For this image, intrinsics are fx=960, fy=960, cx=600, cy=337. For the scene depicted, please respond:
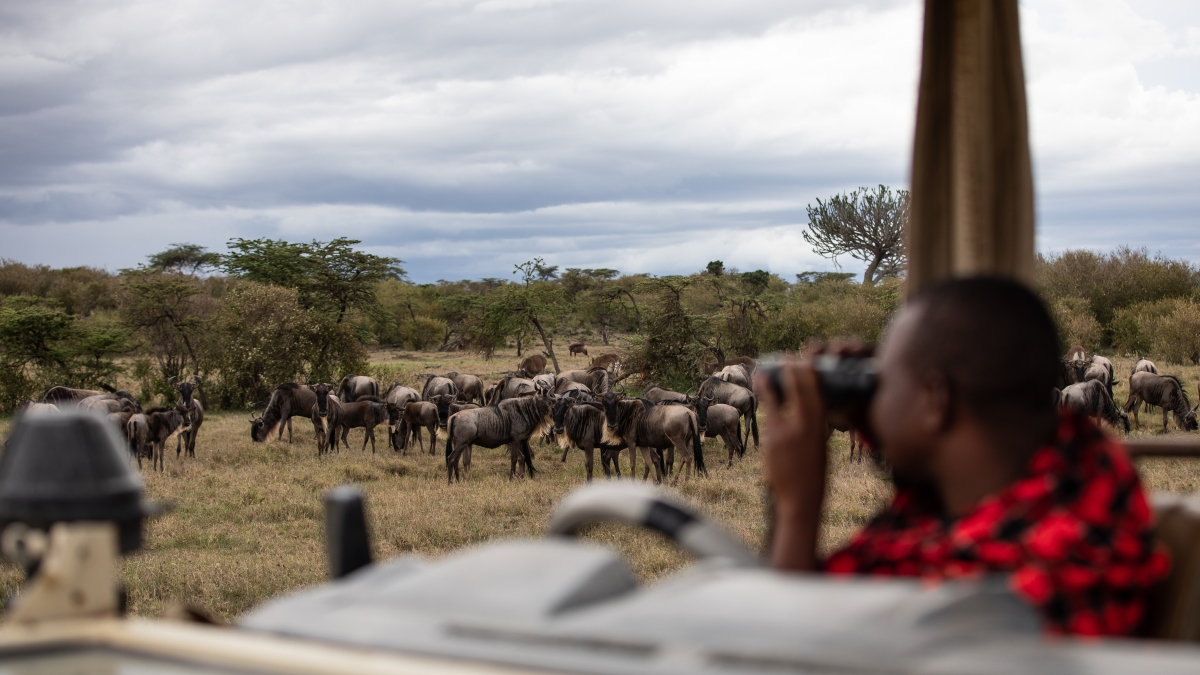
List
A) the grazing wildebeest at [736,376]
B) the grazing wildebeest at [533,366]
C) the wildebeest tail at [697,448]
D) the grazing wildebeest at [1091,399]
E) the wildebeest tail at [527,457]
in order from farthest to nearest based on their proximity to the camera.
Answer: the grazing wildebeest at [533,366] → the grazing wildebeest at [736,376] → the grazing wildebeest at [1091,399] → the wildebeest tail at [527,457] → the wildebeest tail at [697,448]

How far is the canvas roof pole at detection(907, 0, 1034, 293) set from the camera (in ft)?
8.08

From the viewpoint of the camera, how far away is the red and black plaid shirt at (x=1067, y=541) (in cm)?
129

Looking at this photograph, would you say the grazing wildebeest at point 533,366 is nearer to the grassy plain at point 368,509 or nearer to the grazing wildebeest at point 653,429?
the grassy plain at point 368,509

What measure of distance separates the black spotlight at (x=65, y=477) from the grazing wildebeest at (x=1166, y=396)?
18.7 meters

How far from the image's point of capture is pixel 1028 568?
1.30 metres

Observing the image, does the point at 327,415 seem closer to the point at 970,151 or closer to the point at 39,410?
the point at 39,410

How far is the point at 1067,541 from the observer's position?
1.32 meters

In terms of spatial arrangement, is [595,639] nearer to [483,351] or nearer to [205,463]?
[205,463]

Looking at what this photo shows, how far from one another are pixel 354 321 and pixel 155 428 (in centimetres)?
1666

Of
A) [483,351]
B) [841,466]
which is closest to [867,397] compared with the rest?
[841,466]

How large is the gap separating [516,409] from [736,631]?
14015 mm

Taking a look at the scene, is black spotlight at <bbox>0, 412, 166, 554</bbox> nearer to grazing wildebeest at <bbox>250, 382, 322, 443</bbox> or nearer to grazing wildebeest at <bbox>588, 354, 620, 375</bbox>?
grazing wildebeest at <bbox>250, 382, 322, 443</bbox>

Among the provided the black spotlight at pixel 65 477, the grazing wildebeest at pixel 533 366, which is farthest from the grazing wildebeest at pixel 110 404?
the black spotlight at pixel 65 477

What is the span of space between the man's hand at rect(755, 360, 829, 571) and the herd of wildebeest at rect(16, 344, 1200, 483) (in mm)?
11492
